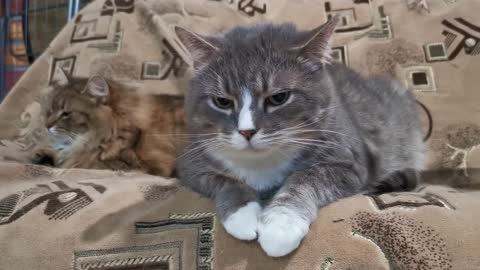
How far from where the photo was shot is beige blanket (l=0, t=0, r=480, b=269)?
915 millimetres

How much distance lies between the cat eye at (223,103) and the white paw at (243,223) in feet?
0.81

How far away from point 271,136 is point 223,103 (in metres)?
0.16

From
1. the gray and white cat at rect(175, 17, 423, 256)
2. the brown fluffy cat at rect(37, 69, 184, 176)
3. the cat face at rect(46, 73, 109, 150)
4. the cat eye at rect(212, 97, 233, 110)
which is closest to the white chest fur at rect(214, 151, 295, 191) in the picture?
the gray and white cat at rect(175, 17, 423, 256)

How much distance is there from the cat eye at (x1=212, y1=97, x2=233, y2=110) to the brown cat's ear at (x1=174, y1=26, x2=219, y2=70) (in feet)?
0.42

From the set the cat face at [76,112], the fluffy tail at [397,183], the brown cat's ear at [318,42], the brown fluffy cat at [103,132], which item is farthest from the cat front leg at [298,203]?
the cat face at [76,112]

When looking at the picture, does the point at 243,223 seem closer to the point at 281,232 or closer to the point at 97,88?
the point at 281,232

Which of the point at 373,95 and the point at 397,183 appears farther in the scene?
the point at 373,95

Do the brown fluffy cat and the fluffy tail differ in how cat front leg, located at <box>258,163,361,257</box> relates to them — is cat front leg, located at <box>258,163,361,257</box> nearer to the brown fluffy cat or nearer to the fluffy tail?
the fluffy tail

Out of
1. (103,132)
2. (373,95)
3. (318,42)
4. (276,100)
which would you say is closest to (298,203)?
(276,100)

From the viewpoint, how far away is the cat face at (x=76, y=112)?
1704mm

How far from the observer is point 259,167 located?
44.5 inches

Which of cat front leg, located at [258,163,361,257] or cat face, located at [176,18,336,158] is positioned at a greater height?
cat face, located at [176,18,336,158]

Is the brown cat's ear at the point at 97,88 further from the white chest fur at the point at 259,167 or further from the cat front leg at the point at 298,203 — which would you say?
the cat front leg at the point at 298,203

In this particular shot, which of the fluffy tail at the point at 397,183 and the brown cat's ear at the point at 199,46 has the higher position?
the brown cat's ear at the point at 199,46
